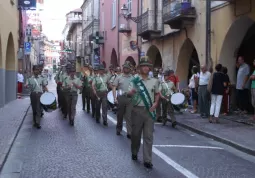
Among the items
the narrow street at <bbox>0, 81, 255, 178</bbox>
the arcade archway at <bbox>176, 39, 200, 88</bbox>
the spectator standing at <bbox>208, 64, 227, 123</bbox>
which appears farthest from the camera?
the arcade archway at <bbox>176, 39, 200, 88</bbox>

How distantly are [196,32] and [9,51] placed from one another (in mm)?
10593

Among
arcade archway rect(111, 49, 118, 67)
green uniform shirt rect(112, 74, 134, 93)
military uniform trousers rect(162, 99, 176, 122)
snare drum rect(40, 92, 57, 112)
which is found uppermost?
arcade archway rect(111, 49, 118, 67)

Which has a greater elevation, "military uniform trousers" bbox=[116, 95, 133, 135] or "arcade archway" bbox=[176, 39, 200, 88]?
"arcade archway" bbox=[176, 39, 200, 88]

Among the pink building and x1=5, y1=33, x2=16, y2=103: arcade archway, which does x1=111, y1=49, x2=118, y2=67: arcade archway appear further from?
x1=5, y1=33, x2=16, y2=103: arcade archway

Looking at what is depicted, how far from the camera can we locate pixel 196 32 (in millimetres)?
18219

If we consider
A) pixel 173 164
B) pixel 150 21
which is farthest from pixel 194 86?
pixel 173 164

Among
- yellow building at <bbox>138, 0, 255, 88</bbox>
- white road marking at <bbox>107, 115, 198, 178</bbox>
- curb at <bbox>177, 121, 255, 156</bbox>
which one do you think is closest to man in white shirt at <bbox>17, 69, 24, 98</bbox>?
yellow building at <bbox>138, 0, 255, 88</bbox>

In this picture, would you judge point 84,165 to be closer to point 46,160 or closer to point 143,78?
point 46,160

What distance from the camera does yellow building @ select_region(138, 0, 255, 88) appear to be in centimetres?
1555

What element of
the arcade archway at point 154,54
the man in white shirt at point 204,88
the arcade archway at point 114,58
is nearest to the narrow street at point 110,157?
the man in white shirt at point 204,88

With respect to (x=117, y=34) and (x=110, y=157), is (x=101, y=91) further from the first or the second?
(x=117, y=34)

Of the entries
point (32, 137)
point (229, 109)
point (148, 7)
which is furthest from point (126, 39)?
point (32, 137)

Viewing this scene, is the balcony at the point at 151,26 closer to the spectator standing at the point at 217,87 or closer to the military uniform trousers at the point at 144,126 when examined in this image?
the spectator standing at the point at 217,87

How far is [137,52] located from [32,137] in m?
17.4
